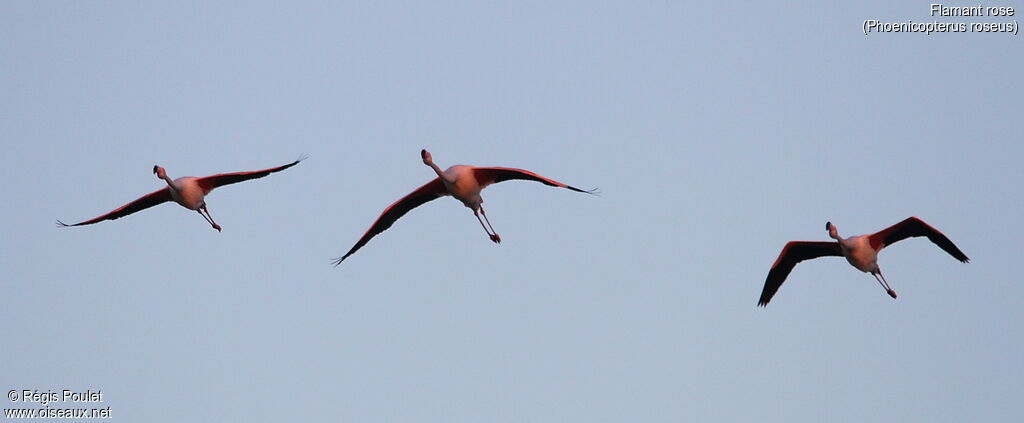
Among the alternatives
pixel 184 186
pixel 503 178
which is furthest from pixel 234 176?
pixel 503 178

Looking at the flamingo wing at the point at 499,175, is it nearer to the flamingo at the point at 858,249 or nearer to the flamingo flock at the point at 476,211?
the flamingo flock at the point at 476,211

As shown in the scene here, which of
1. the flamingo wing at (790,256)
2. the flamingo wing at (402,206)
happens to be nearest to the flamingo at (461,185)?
the flamingo wing at (402,206)

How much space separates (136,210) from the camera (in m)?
40.2

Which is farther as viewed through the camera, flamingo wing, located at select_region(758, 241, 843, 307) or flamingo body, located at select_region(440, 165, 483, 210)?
flamingo wing, located at select_region(758, 241, 843, 307)

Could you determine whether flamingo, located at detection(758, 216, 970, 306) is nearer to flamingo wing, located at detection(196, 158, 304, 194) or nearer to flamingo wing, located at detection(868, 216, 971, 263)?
flamingo wing, located at detection(868, 216, 971, 263)

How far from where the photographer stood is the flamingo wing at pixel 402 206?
37.8 metres

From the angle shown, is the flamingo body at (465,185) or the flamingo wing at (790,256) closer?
the flamingo body at (465,185)

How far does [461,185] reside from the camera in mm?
36500

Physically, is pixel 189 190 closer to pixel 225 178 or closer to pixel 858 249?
pixel 225 178

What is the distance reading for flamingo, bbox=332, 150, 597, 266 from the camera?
36.1 metres

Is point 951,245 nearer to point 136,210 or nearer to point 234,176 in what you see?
point 234,176

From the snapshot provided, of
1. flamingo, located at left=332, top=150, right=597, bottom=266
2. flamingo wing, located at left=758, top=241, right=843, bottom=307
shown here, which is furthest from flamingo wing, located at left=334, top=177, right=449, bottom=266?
flamingo wing, located at left=758, top=241, right=843, bottom=307

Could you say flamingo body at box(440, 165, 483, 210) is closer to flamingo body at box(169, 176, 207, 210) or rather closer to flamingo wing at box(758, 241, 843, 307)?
flamingo body at box(169, 176, 207, 210)

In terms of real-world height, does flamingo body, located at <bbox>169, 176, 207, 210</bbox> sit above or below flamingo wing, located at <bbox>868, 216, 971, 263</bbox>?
above
